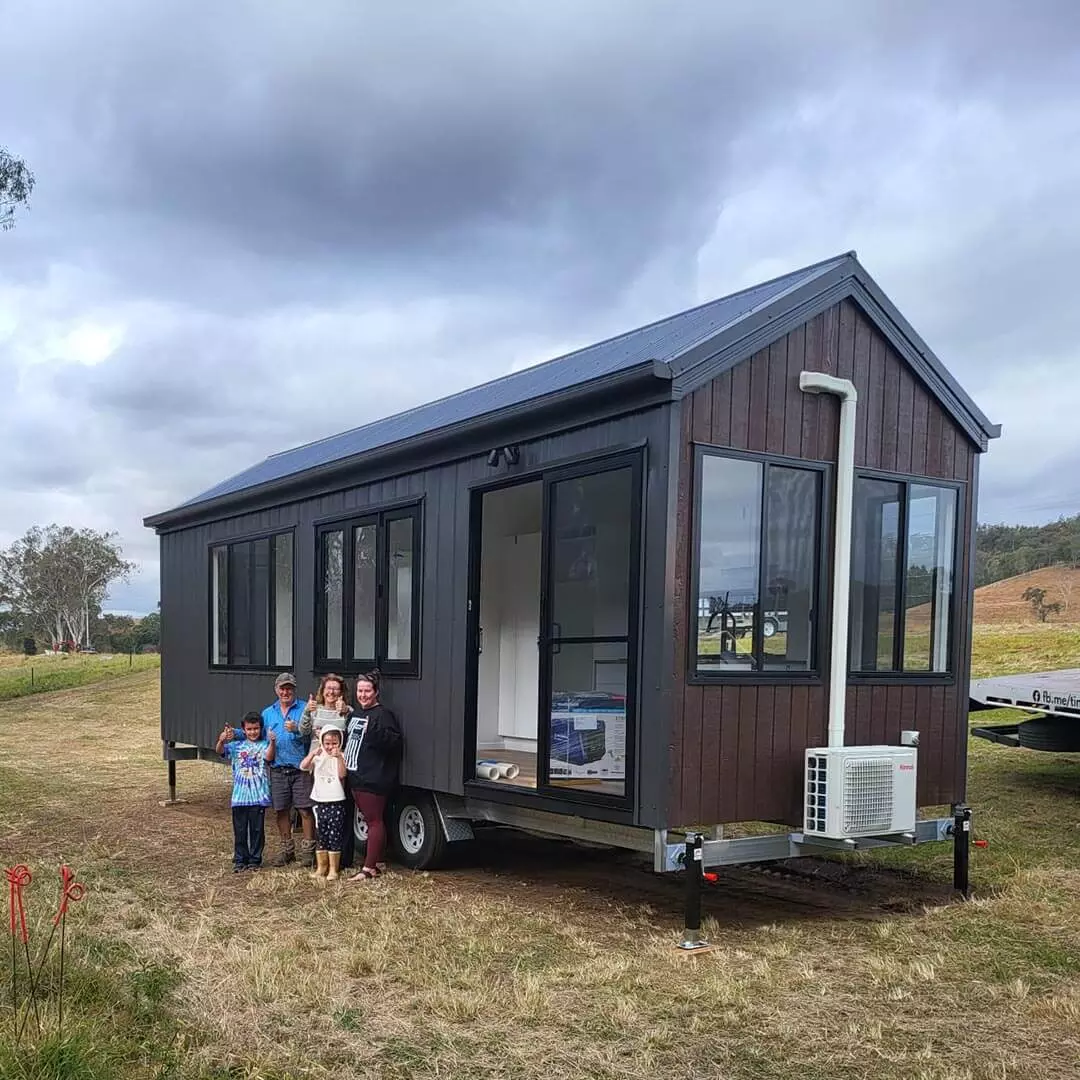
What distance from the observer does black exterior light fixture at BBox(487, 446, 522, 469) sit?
701 cm

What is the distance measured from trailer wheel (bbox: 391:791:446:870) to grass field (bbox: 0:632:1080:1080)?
178mm

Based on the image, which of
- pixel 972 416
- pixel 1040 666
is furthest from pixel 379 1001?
pixel 1040 666

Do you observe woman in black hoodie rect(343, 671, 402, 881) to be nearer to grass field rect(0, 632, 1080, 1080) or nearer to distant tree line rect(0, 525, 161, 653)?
grass field rect(0, 632, 1080, 1080)

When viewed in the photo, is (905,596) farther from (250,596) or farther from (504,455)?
(250,596)

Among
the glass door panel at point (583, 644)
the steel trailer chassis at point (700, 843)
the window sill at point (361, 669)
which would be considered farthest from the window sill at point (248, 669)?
the glass door panel at point (583, 644)

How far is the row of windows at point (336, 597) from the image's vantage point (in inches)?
328

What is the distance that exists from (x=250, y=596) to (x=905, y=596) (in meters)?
6.14

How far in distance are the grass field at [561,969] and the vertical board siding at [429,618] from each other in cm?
96

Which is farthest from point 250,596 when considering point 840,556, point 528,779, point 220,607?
point 840,556

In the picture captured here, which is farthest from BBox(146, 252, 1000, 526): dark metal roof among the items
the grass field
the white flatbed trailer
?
the white flatbed trailer

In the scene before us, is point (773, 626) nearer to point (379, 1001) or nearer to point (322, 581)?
point (379, 1001)

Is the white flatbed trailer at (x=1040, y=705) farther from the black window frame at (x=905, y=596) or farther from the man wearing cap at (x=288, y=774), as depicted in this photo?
the man wearing cap at (x=288, y=774)

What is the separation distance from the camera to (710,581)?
604 cm

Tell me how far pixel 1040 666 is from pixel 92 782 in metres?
13.3
